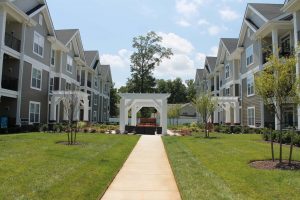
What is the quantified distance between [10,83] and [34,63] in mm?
3732

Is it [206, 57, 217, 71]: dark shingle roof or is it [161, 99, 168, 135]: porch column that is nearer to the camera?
[161, 99, 168, 135]: porch column

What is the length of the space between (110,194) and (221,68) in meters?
37.9

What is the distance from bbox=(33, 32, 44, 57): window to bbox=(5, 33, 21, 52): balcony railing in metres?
2.73

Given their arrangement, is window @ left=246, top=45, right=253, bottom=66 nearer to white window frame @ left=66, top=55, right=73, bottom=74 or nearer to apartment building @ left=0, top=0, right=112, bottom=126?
apartment building @ left=0, top=0, right=112, bottom=126

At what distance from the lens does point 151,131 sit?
28.5m

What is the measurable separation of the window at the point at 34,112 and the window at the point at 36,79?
147 centimetres

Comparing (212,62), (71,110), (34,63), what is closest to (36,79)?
(34,63)

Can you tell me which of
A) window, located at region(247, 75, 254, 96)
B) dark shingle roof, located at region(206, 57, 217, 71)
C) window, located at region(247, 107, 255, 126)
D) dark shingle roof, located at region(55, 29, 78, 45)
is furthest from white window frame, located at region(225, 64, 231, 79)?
dark shingle roof, located at region(55, 29, 78, 45)

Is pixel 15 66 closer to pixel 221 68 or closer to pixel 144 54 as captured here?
pixel 221 68

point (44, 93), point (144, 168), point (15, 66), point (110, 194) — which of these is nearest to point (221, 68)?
point (44, 93)

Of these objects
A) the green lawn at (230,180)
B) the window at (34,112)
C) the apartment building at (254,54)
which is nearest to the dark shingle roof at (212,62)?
the apartment building at (254,54)

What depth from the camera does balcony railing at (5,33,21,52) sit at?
22.3 metres

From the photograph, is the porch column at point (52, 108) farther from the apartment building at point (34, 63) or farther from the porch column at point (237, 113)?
the porch column at point (237, 113)

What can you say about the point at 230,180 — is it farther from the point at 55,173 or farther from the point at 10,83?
the point at 10,83
